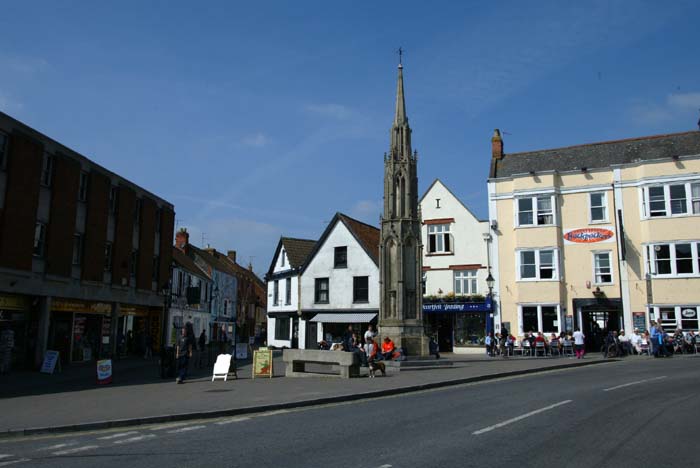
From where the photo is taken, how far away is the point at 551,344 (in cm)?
3077

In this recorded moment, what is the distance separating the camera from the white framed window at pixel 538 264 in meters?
34.2

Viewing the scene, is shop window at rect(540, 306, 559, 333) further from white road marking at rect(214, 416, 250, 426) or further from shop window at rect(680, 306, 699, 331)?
white road marking at rect(214, 416, 250, 426)

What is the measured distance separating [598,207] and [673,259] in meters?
4.88

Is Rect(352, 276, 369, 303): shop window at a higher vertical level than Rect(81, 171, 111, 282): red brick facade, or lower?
lower

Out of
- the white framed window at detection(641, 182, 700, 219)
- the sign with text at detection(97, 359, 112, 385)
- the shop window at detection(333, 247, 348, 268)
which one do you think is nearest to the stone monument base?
the sign with text at detection(97, 359, 112, 385)

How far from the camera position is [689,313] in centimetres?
3077

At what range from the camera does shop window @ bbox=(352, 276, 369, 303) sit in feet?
135

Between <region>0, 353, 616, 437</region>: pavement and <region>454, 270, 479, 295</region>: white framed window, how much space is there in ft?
46.6

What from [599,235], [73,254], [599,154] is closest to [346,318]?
[599,235]

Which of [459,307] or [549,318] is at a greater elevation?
[459,307]

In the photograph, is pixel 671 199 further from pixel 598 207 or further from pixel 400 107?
pixel 400 107

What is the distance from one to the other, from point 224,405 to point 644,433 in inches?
329

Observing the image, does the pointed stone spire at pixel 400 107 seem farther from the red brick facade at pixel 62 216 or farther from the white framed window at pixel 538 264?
the red brick facade at pixel 62 216

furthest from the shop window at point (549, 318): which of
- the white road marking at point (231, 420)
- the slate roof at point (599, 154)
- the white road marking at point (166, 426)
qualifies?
the white road marking at point (166, 426)
